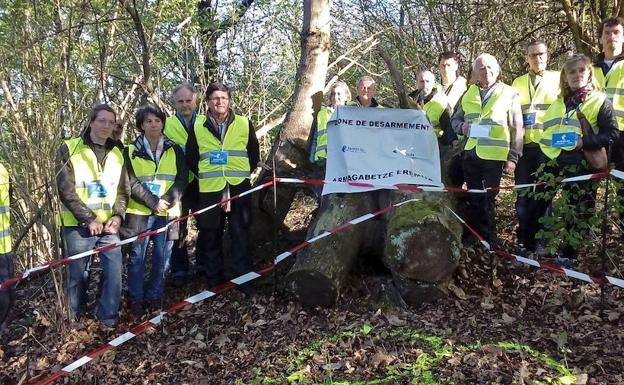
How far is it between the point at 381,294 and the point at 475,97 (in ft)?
7.44

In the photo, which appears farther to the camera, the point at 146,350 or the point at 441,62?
the point at 441,62

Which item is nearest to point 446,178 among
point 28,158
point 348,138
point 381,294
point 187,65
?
point 348,138

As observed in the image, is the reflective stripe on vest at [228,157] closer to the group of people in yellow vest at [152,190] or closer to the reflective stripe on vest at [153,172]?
the group of people in yellow vest at [152,190]

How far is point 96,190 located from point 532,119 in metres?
4.43

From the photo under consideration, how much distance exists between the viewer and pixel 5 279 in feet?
15.5

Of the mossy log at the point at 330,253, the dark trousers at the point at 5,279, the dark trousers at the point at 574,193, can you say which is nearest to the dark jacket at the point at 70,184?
the dark trousers at the point at 5,279

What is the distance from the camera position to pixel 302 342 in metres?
4.37

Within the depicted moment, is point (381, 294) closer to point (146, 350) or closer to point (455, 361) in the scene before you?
point (455, 361)

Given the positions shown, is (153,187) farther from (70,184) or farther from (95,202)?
(70,184)

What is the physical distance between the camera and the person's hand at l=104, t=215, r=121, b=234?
502cm

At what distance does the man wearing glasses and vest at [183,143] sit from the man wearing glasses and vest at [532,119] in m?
3.44

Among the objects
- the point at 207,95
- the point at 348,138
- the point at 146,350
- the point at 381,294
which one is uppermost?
the point at 207,95

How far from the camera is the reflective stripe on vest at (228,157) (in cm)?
553

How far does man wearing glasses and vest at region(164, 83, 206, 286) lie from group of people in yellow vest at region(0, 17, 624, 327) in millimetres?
13
